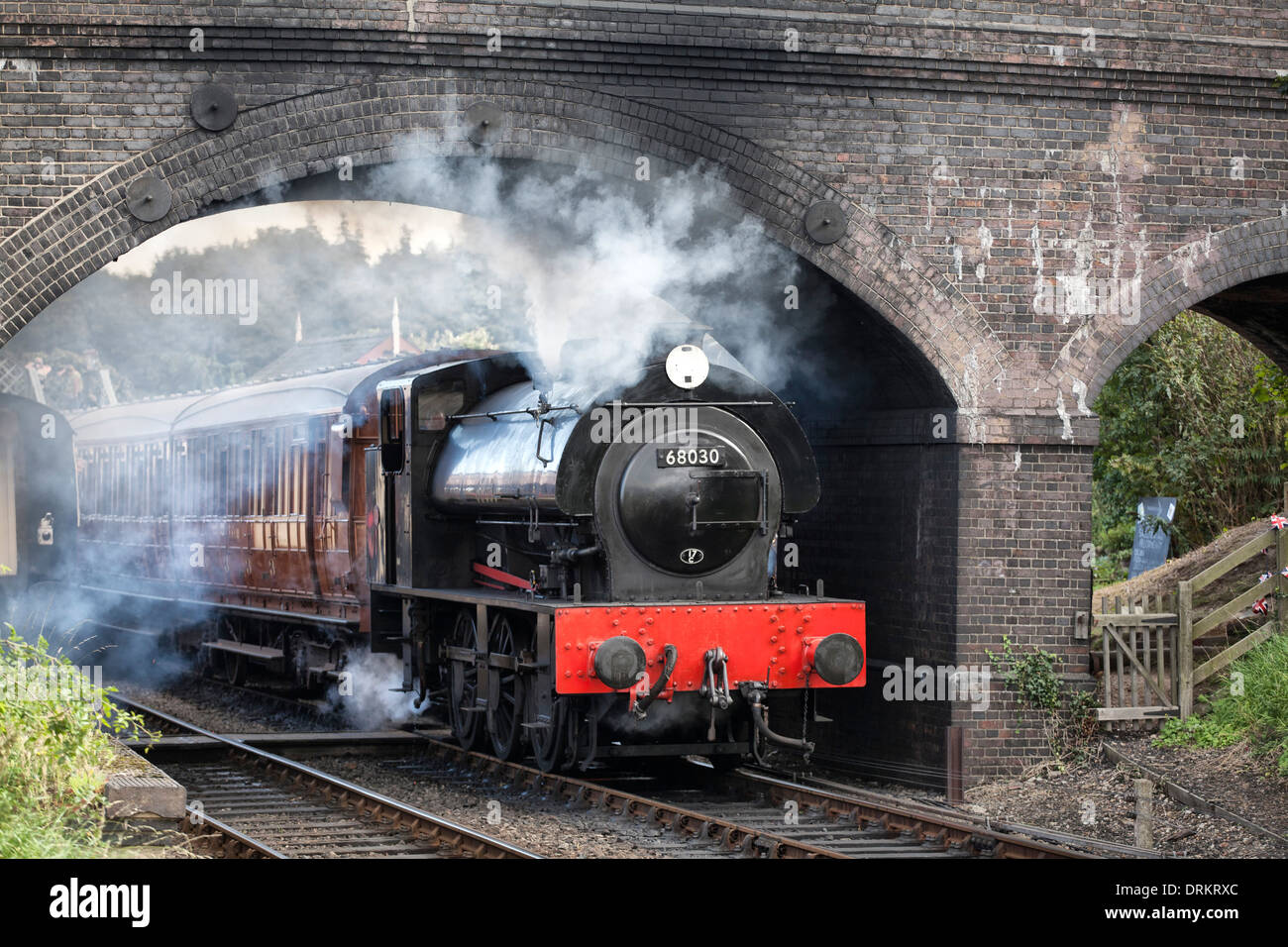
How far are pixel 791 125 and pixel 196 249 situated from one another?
3944cm

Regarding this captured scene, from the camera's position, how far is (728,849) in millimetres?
8961

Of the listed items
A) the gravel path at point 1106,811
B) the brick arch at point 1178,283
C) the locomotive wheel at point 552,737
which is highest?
the brick arch at point 1178,283

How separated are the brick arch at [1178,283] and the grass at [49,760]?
750 centimetres

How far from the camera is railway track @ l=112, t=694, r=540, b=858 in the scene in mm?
8953

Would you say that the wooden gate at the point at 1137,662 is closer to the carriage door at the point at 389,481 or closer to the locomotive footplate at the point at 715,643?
the locomotive footplate at the point at 715,643

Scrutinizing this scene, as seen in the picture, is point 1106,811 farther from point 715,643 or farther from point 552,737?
point 552,737

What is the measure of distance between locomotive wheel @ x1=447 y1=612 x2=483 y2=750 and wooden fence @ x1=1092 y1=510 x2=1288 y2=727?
16.0 feet

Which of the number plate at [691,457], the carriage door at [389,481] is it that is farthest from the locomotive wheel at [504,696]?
the number plate at [691,457]

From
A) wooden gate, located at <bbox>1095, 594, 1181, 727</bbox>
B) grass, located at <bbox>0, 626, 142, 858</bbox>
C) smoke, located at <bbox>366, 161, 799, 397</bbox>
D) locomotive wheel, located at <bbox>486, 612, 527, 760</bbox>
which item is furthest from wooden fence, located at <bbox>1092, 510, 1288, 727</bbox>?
grass, located at <bbox>0, 626, 142, 858</bbox>

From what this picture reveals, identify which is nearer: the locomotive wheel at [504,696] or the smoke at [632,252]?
the smoke at [632,252]

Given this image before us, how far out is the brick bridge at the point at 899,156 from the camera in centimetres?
1070
